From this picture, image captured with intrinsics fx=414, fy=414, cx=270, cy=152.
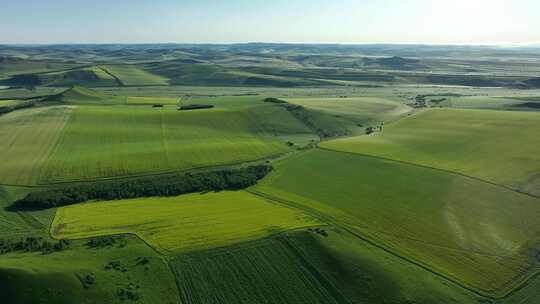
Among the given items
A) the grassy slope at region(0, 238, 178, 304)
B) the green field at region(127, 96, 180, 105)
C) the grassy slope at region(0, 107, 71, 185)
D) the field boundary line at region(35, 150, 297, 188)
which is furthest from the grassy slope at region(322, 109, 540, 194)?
the green field at region(127, 96, 180, 105)

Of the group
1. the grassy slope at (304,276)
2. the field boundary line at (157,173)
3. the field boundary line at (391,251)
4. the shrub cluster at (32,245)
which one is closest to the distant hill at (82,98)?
the field boundary line at (157,173)

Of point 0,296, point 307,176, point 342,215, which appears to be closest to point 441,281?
point 342,215

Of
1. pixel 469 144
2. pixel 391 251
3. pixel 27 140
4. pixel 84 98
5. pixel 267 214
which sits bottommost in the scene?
pixel 391 251

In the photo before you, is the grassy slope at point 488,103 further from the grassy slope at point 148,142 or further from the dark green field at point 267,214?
the grassy slope at point 148,142

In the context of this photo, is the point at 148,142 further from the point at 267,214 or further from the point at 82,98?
the point at 82,98

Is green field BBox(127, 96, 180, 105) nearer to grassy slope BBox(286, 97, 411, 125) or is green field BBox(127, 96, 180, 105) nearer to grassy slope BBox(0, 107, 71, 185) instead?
grassy slope BBox(0, 107, 71, 185)

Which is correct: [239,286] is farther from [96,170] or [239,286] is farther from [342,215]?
[96,170]

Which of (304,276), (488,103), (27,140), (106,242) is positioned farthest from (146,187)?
(488,103)
